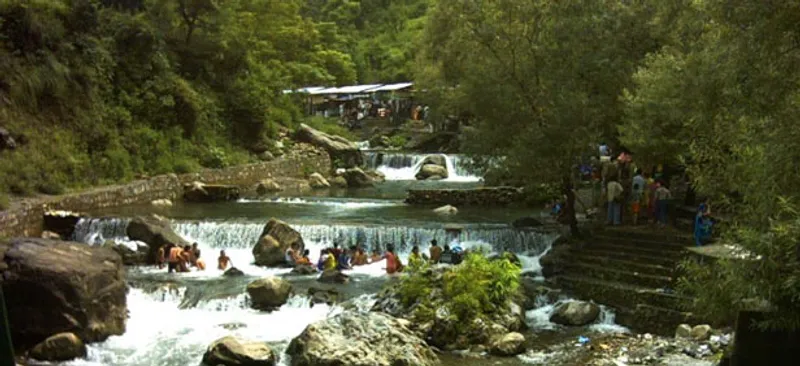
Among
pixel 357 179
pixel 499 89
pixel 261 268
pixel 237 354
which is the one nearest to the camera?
pixel 237 354

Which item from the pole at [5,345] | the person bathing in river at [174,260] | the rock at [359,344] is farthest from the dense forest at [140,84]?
the pole at [5,345]

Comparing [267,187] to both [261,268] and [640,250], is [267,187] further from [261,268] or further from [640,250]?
[640,250]

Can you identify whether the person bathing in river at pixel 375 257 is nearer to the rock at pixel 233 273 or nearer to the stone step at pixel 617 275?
the rock at pixel 233 273

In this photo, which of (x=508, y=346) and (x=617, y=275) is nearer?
(x=508, y=346)

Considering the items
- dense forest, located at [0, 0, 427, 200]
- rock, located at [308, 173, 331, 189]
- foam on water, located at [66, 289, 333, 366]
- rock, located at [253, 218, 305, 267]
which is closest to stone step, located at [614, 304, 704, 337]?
foam on water, located at [66, 289, 333, 366]

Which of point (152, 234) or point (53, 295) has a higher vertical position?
point (152, 234)

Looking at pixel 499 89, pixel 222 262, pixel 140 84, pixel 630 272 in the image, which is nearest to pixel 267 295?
pixel 222 262

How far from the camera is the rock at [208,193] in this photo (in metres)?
24.7

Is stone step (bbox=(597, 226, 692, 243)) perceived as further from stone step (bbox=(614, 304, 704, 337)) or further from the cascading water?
the cascading water

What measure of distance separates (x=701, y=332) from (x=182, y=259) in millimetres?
10602

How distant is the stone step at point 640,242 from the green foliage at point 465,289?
2.95m

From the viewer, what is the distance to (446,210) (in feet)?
73.8

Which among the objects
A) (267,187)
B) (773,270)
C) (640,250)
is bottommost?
(640,250)

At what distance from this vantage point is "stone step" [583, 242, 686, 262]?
46.0 feet
